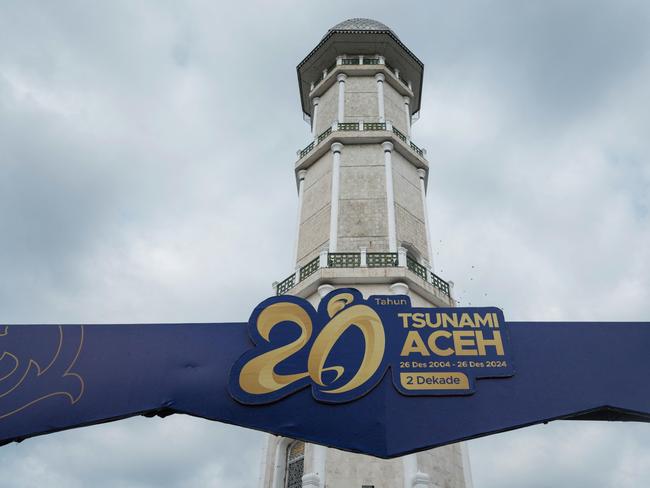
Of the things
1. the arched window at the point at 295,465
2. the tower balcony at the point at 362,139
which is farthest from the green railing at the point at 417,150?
the arched window at the point at 295,465

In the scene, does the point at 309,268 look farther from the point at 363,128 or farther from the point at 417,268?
the point at 363,128

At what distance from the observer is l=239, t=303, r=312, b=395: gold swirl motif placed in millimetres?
11156

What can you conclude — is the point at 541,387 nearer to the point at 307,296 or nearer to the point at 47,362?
the point at 47,362

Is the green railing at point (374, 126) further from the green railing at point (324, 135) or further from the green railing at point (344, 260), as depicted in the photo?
the green railing at point (344, 260)

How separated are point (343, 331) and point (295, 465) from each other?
10638 millimetres

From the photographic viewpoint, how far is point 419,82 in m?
37.2

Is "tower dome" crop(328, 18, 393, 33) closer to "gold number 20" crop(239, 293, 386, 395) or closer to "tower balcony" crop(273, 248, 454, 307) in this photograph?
"tower balcony" crop(273, 248, 454, 307)

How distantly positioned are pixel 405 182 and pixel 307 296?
366 inches

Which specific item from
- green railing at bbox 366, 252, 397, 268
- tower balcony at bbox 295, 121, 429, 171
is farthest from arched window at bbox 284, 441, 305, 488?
tower balcony at bbox 295, 121, 429, 171

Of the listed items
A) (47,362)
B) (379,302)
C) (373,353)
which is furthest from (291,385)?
(47,362)

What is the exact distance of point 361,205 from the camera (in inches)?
1045

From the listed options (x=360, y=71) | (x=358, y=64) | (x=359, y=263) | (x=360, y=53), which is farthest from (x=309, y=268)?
(x=360, y=53)

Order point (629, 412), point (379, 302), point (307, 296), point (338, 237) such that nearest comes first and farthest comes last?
point (629, 412) → point (379, 302) → point (307, 296) → point (338, 237)

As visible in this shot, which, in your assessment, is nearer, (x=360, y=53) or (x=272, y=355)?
(x=272, y=355)
